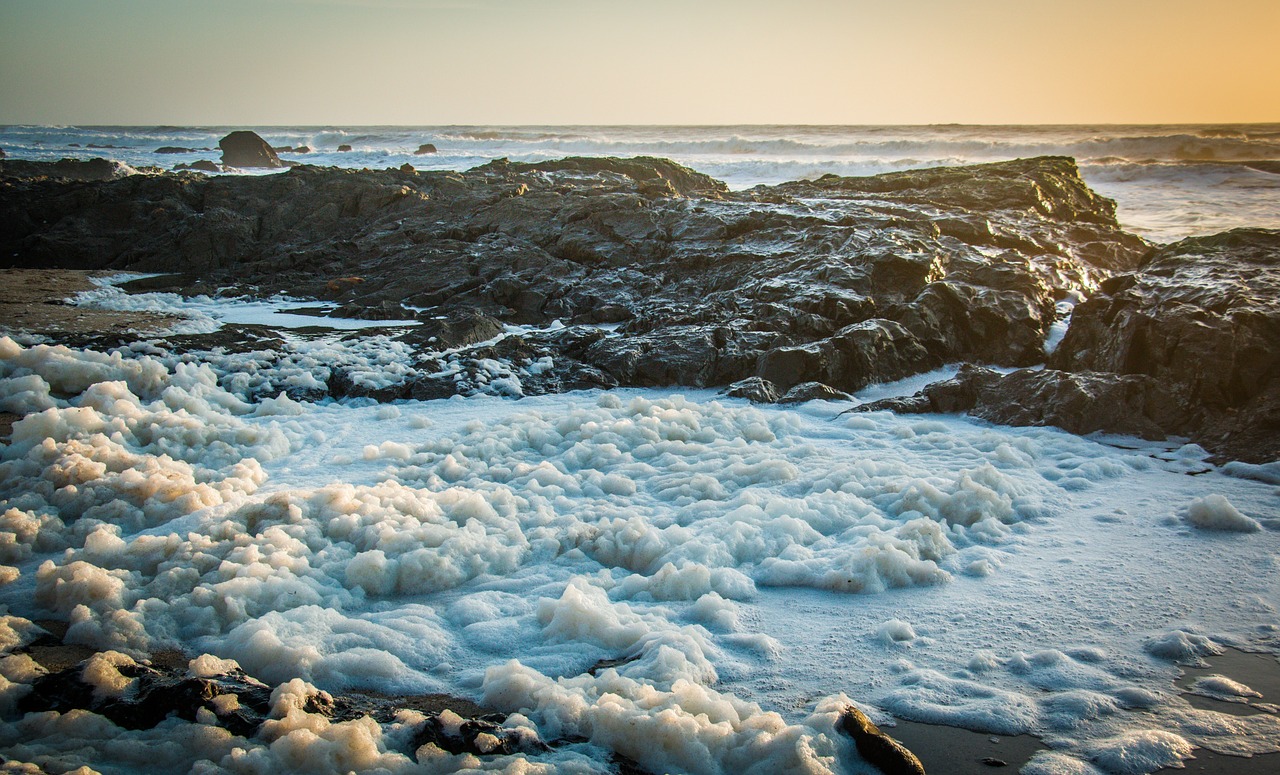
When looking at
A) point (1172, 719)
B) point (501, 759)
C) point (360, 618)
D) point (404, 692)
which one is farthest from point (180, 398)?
point (1172, 719)

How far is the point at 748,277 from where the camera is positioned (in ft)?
31.8

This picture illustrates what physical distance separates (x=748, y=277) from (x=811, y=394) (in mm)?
3018

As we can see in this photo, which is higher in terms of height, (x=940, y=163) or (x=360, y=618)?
(x=940, y=163)

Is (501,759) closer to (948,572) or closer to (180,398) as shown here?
(948,572)

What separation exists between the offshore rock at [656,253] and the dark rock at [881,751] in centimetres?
488

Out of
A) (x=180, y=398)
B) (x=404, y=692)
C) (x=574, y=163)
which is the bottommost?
(x=404, y=692)

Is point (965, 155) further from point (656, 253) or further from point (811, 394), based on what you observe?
point (811, 394)

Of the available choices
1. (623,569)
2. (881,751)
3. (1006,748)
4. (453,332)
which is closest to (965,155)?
(453,332)

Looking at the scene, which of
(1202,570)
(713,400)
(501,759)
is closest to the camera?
(501,759)

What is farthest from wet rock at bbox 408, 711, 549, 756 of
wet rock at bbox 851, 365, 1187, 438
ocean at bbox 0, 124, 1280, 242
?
ocean at bbox 0, 124, 1280, 242

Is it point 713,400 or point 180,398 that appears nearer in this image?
point 180,398

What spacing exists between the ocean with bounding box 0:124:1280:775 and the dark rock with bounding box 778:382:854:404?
6.4 inches

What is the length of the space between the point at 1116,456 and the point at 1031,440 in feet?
1.89

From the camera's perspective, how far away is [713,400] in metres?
7.09
